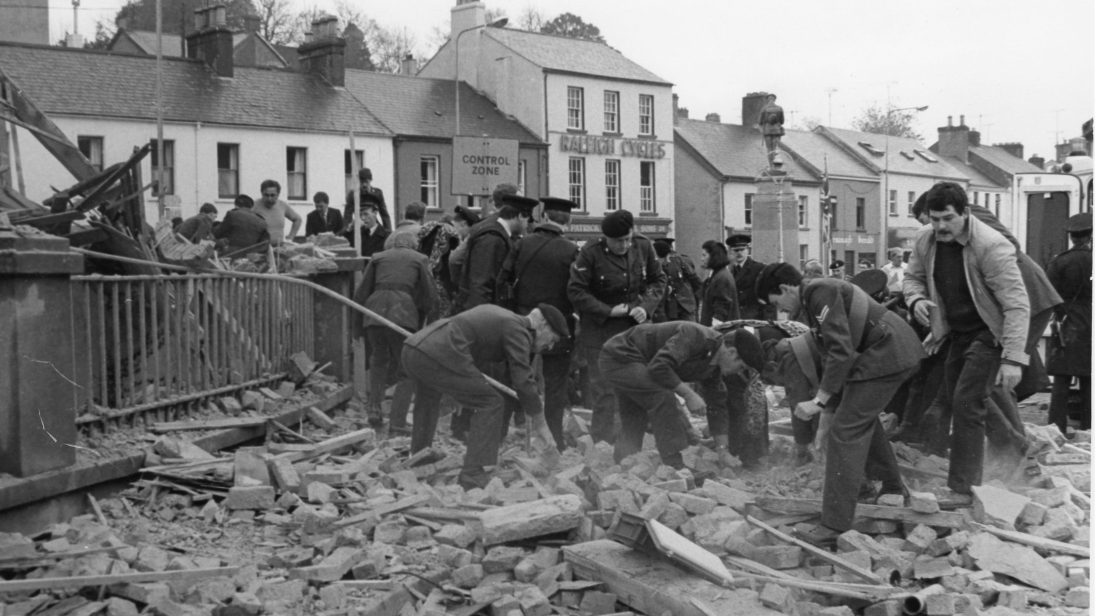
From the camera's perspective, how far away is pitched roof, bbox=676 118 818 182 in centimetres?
4569

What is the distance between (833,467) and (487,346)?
2667mm

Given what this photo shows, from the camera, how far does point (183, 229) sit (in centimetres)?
1252

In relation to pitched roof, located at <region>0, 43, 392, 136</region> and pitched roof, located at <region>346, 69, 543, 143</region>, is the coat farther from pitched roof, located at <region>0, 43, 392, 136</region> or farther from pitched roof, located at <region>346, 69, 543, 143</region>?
pitched roof, located at <region>346, 69, 543, 143</region>

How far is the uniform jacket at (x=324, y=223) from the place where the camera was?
47.2ft

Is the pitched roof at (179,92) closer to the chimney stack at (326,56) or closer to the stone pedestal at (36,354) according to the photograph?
the chimney stack at (326,56)

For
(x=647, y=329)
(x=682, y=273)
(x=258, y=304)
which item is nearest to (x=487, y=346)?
(x=647, y=329)

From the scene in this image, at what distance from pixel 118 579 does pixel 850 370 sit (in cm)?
421

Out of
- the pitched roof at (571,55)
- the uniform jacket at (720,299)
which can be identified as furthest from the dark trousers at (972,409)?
the pitched roof at (571,55)

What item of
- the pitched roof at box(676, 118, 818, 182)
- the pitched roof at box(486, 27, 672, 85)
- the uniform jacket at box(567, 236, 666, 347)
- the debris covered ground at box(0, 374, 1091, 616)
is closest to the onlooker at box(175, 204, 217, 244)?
the debris covered ground at box(0, 374, 1091, 616)

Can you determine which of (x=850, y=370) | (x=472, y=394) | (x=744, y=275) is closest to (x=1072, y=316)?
(x=744, y=275)

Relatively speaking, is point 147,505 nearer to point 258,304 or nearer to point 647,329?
point 258,304

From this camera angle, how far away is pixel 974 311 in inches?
294

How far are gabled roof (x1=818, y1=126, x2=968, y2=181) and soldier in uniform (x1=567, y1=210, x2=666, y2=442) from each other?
4057 centimetres

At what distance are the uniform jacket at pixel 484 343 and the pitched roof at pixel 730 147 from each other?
37674 millimetres
